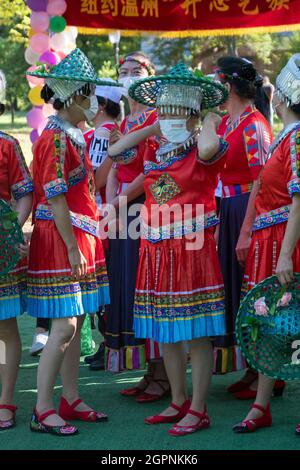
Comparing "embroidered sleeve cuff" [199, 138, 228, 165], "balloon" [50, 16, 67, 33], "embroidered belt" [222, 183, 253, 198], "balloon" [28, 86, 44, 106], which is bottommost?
"embroidered belt" [222, 183, 253, 198]

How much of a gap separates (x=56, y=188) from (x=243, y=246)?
3.30 feet

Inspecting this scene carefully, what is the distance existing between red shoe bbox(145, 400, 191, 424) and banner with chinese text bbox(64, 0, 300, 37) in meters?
3.03

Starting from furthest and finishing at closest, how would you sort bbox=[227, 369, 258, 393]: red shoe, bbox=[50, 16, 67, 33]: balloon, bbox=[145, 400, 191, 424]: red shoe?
bbox=[50, 16, 67, 33]: balloon → bbox=[227, 369, 258, 393]: red shoe → bbox=[145, 400, 191, 424]: red shoe

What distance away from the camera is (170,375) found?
405cm

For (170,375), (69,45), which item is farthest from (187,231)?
(69,45)

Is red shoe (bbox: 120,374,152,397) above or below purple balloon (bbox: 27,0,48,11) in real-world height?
below

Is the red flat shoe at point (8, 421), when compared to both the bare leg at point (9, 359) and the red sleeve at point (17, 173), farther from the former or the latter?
the red sleeve at point (17, 173)

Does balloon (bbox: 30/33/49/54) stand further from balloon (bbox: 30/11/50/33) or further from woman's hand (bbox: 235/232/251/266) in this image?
woman's hand (bbox: 235/232/251/266)

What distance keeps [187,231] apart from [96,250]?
50 centimetres

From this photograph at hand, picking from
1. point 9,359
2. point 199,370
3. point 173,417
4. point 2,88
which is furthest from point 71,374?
point 2,88

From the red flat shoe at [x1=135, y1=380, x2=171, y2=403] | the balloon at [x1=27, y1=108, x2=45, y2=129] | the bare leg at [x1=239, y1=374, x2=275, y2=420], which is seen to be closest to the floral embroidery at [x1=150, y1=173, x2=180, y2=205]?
the bare leg at [x1=239, y1=374, x2=275, y2=420]

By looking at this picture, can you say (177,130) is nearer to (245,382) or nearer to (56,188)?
(56,188)

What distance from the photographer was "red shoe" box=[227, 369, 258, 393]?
4.63 m
